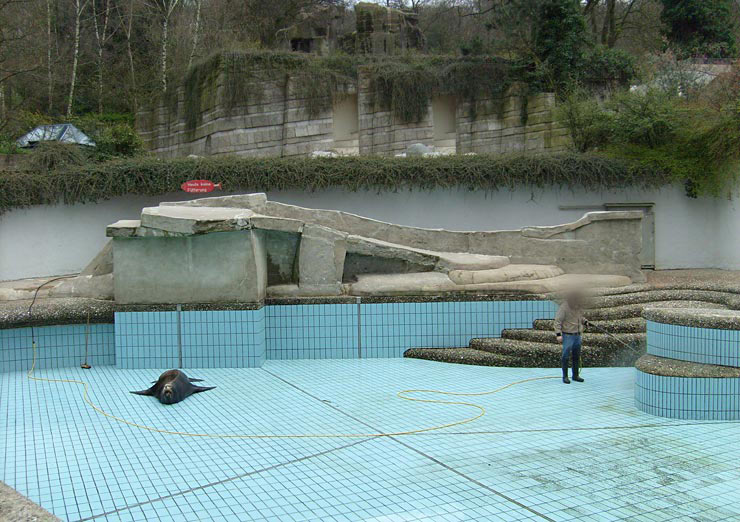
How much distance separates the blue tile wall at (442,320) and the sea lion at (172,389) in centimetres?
239

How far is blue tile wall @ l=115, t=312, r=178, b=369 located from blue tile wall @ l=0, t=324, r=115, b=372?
0.33 metres

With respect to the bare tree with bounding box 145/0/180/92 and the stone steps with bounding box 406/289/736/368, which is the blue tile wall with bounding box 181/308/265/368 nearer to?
the stone steps with bounding box 406/289/736/368

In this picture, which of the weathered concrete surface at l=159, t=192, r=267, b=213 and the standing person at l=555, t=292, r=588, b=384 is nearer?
the standing person at l=555, t=292, r=588, b=384

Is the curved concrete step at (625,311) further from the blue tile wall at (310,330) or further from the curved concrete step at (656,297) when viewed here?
the blue tile wall at (310,330)

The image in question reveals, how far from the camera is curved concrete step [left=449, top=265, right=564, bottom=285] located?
8.75 metres

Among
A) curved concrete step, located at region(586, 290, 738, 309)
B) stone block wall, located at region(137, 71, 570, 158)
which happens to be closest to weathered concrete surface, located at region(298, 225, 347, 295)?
curved concrete step, located at region(586, 290, 738, 309)

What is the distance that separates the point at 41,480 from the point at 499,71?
1736cm

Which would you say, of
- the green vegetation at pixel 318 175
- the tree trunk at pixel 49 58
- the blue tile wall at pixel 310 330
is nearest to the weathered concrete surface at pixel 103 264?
the blue tile wall at pixel 310 330

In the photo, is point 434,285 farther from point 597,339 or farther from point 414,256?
point 597,339

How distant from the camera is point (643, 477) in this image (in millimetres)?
4496

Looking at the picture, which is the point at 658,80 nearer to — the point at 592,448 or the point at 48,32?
the point at 592,448

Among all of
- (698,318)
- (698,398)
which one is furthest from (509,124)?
(698,398)

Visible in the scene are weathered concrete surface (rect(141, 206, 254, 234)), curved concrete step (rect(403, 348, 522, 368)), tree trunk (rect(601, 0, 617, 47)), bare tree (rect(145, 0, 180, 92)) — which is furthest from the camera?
tree trunk (rect(601, 0, 617, 47))

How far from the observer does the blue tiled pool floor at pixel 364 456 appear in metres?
4.09
